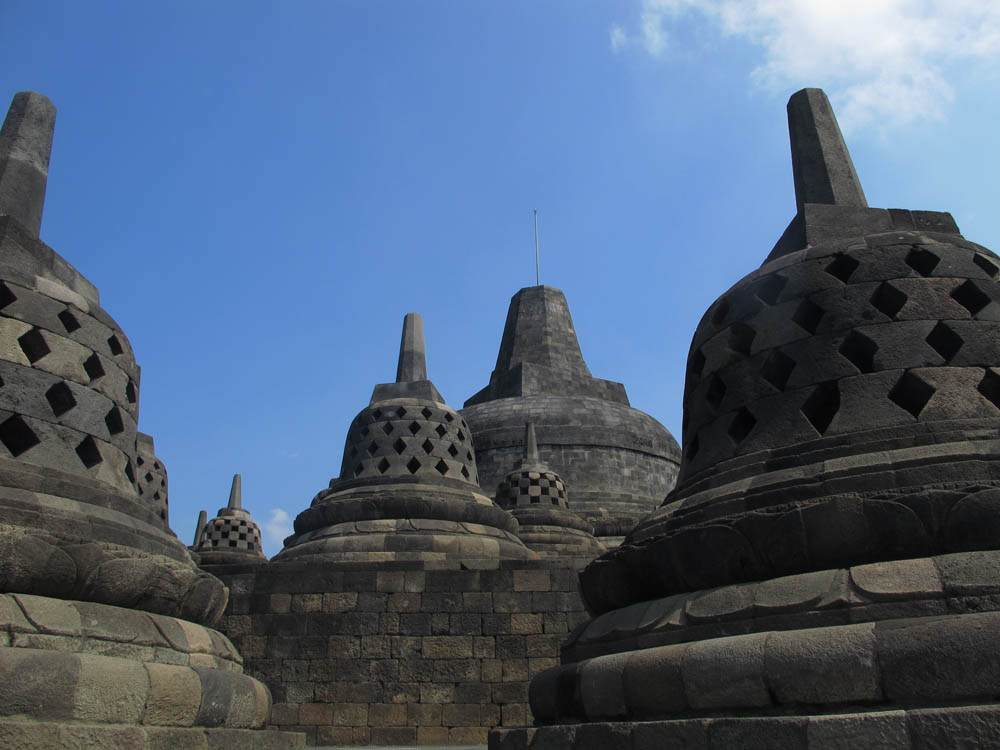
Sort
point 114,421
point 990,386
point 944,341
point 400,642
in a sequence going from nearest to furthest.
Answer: point 990,386 → point 944,341 → point 114,421 → point 400,642

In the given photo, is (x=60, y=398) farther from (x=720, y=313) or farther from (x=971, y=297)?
(x=971, y=297)

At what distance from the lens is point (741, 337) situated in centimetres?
503

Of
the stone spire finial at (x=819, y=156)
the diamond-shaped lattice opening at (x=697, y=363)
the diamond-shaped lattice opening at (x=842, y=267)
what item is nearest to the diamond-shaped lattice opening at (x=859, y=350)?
the diamond-shaped lattice opening at (x=842, y=267)

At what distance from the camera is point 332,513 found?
11.3 metres

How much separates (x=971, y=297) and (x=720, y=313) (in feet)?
4.61

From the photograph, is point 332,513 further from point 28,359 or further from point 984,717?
point 984,717

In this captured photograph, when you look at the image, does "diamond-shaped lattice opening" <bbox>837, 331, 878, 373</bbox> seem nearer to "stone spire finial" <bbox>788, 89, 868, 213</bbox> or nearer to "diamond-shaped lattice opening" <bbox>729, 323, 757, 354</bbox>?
"diamond-shaped lattice opening" <bbox>729, 323, 757, 354</bbox>

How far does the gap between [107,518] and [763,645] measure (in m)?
3.49

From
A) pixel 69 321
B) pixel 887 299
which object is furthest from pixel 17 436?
pixel 887 299

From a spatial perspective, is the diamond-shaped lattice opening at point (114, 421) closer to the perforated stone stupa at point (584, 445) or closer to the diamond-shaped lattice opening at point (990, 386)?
the diamond-shaped lattice opening at point (990, 386)

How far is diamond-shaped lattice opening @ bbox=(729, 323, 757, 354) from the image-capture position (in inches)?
195

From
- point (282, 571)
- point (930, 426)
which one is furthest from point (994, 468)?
point (282, 571)

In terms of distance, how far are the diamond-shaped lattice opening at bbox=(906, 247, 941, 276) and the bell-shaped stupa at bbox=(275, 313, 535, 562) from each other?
277 inches

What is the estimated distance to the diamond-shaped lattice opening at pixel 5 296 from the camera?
16.0 feet
